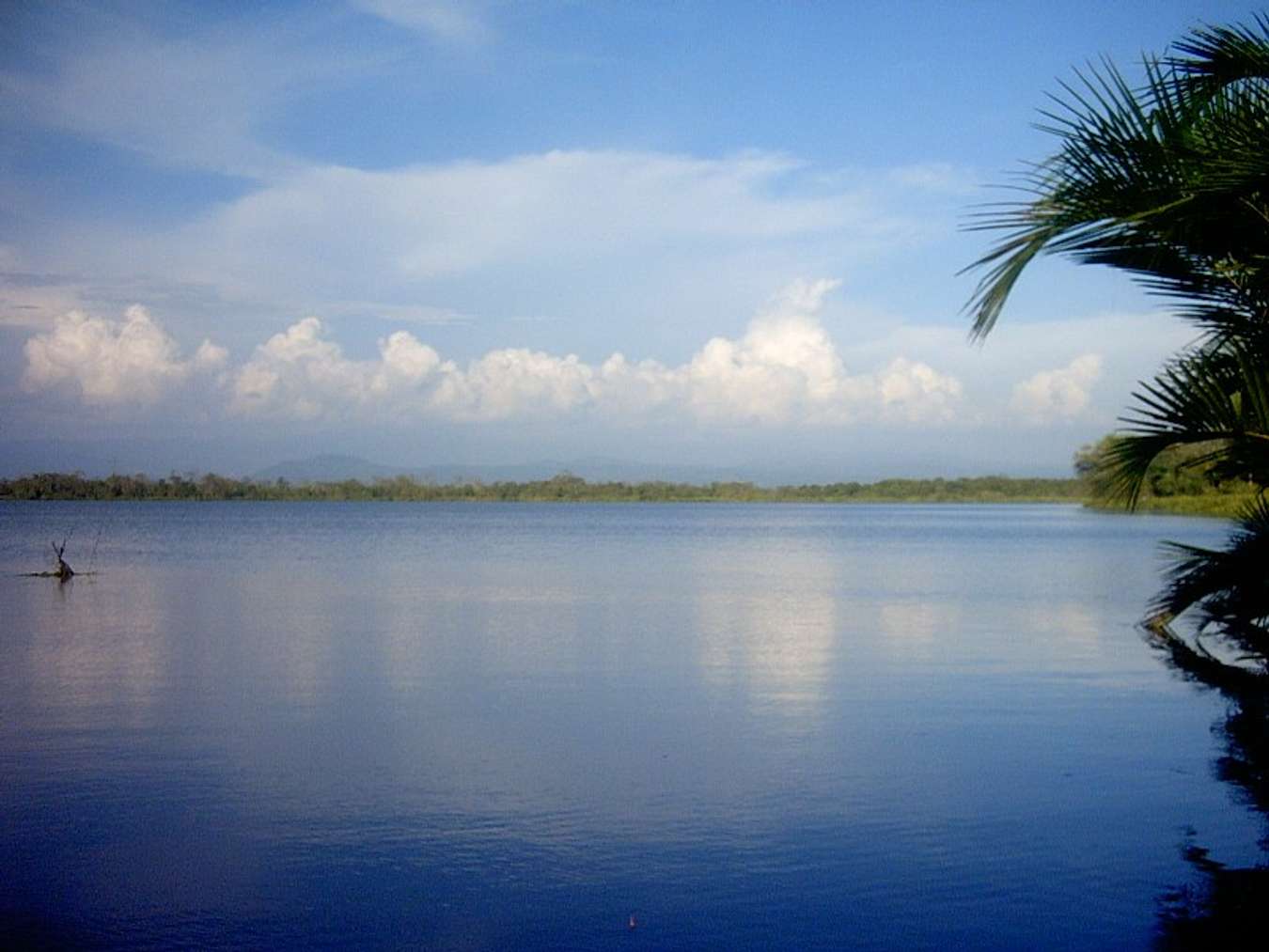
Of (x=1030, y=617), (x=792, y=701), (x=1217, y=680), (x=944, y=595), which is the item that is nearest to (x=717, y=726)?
(x=792, y=701)

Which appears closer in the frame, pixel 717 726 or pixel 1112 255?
pixel 1112 255

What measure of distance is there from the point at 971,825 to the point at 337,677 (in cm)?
868

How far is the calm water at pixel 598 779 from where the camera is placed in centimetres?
668

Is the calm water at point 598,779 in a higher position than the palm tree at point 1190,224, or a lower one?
lower

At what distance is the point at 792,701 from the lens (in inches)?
520

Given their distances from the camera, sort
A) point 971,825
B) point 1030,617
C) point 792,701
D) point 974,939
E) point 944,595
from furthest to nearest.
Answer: point 944,595 < point 1030,617 < point 792,701 < point 971,825 < point 974,939

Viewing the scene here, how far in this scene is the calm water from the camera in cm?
668

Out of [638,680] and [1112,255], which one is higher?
[1112,255]

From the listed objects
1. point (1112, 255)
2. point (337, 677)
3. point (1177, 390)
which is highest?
point (1112, 255)

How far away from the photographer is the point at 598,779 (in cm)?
966

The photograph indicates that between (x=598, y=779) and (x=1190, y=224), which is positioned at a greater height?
(x=1190, y=224)

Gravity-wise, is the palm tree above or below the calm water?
above

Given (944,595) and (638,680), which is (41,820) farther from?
(944,595)

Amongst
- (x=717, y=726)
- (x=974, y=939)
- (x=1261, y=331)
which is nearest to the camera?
(x=974, y=939)
